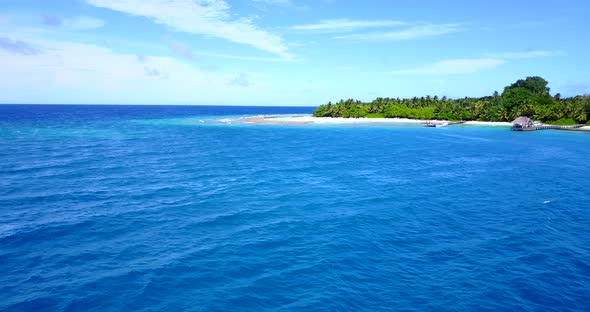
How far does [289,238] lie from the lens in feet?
105

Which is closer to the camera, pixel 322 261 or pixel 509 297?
pixel 509 297

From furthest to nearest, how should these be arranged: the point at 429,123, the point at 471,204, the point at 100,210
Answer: the point at 429,123 → the point at 471,204 → the point at 100,210

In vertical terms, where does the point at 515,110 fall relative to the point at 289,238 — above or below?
above

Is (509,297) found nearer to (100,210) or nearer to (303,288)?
(303,288)

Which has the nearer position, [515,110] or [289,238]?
[289,238]

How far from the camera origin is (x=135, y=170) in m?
59.8

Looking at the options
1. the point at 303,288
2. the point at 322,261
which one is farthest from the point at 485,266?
the point at 303,288

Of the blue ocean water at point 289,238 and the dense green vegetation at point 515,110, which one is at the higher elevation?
the dense green vegetation at point 515,110

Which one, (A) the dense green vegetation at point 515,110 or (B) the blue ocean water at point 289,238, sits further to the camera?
(A) the dense green vegetation at point 515,110

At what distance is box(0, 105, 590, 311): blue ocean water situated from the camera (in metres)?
23.1

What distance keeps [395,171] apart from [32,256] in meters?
49.1

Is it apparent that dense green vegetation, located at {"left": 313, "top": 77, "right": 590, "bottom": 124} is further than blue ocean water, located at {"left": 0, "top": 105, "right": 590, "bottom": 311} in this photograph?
Yes

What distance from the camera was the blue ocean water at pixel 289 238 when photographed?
909 inches

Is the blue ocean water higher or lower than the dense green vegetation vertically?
lower
